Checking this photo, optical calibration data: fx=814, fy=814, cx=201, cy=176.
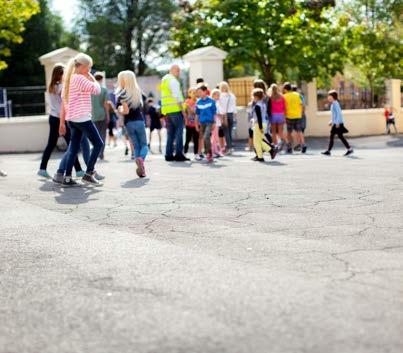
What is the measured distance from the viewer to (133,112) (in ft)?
42.2

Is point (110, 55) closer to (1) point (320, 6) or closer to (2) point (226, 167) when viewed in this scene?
(1) point (320, 6)

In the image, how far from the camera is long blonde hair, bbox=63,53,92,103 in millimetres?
11117

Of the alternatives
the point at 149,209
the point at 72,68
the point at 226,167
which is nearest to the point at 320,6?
the point at 226,167

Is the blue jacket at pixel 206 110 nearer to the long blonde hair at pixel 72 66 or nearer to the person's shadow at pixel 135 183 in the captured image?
the person's shadow at pixel 135 183

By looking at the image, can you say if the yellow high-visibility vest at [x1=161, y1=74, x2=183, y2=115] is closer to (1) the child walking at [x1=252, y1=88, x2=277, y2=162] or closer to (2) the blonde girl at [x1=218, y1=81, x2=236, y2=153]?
(1) the child walking at [x1=252, y1=88, x2=277, y2=162]

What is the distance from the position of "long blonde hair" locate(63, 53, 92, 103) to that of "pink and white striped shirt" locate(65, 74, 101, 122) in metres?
0.08

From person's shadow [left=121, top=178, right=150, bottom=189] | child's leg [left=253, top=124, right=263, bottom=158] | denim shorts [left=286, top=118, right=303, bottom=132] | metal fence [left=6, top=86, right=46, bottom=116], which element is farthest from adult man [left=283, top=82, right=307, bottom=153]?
metal fence [left=6, top=86, right=46, bottom=116]

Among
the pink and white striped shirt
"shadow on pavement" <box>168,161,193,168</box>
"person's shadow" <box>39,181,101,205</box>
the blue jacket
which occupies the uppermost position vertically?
Result: the pink and white striped shirt

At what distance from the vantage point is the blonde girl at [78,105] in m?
11.1

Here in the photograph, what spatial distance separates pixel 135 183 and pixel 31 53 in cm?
5001

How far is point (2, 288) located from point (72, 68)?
21.4 ft

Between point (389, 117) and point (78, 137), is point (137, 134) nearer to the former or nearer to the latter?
point (78, 137)

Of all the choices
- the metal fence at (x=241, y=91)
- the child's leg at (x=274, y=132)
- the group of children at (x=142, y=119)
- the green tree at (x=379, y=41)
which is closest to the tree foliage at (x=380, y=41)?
the green tree at (x=379, y=41)

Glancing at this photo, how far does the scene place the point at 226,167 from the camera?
14430mm
